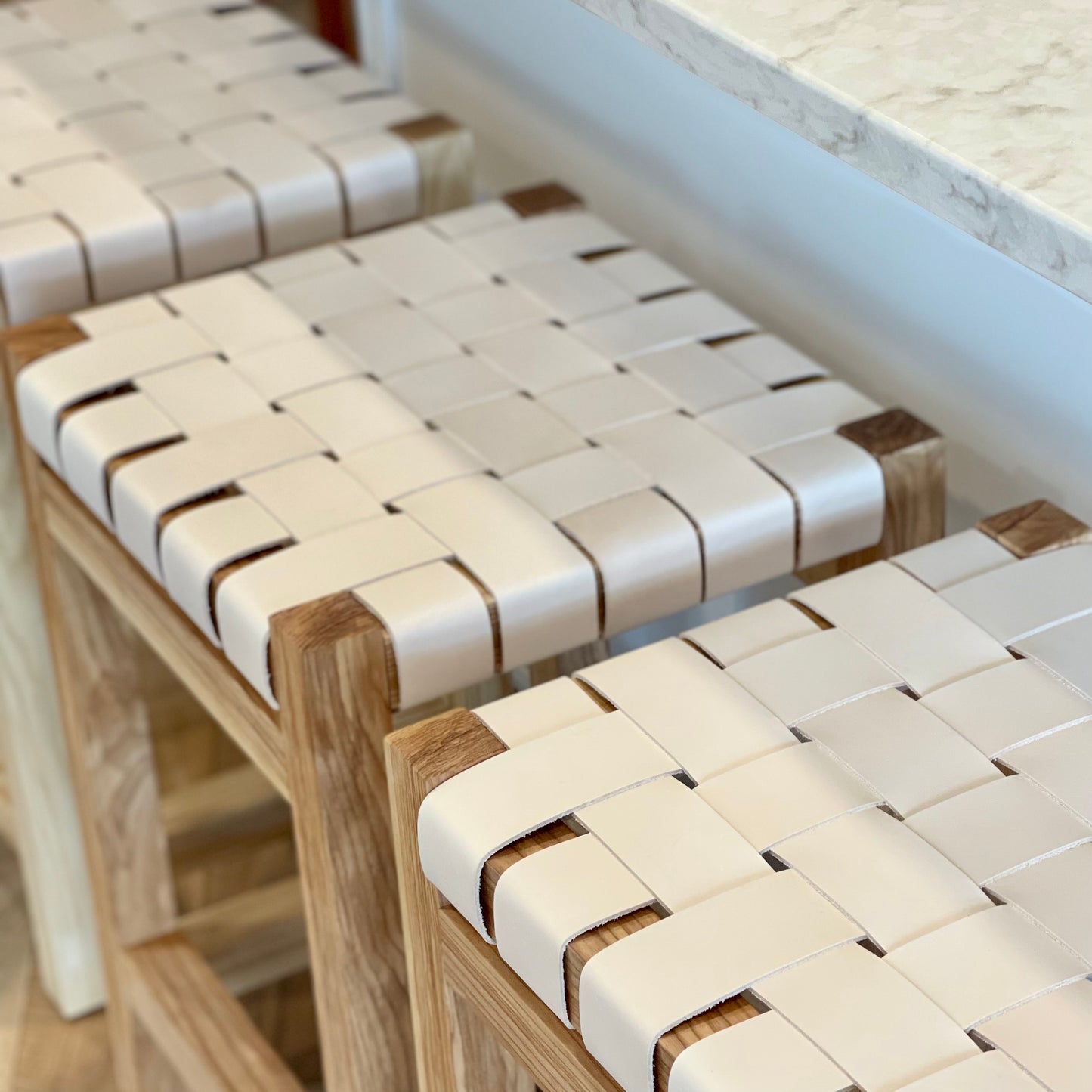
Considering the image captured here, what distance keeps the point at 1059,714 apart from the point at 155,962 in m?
0.72

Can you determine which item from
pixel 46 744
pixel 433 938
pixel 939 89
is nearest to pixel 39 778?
pixel 46 744

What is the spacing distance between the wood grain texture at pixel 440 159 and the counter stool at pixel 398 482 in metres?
0.08

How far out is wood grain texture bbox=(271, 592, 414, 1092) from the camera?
70 centimetres

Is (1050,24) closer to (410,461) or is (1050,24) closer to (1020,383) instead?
(1020,383)

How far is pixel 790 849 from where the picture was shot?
578 mm

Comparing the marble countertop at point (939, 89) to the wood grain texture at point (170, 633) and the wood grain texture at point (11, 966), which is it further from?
the wood grain texture at point (11, 966)

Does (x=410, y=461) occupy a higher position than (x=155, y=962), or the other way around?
(x=410, y=461)

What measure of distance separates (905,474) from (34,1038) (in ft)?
2.99

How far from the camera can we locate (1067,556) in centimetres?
72

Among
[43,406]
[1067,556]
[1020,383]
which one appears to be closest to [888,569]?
[1067,556]

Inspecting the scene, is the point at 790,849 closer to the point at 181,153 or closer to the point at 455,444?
the point at 455,444

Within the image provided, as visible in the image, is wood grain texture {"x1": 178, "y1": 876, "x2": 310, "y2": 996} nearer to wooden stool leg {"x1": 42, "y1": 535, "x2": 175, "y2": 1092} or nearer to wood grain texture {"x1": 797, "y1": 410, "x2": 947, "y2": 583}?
wooden stool leg {"x1": 42, "y1": 535, "x2": 175, "y2": 1092}

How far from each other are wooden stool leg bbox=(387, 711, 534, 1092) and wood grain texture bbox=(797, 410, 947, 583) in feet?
0.92

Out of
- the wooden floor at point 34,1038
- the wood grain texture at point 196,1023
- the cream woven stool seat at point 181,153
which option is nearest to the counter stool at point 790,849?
the wood grain texture at point 196,1023
